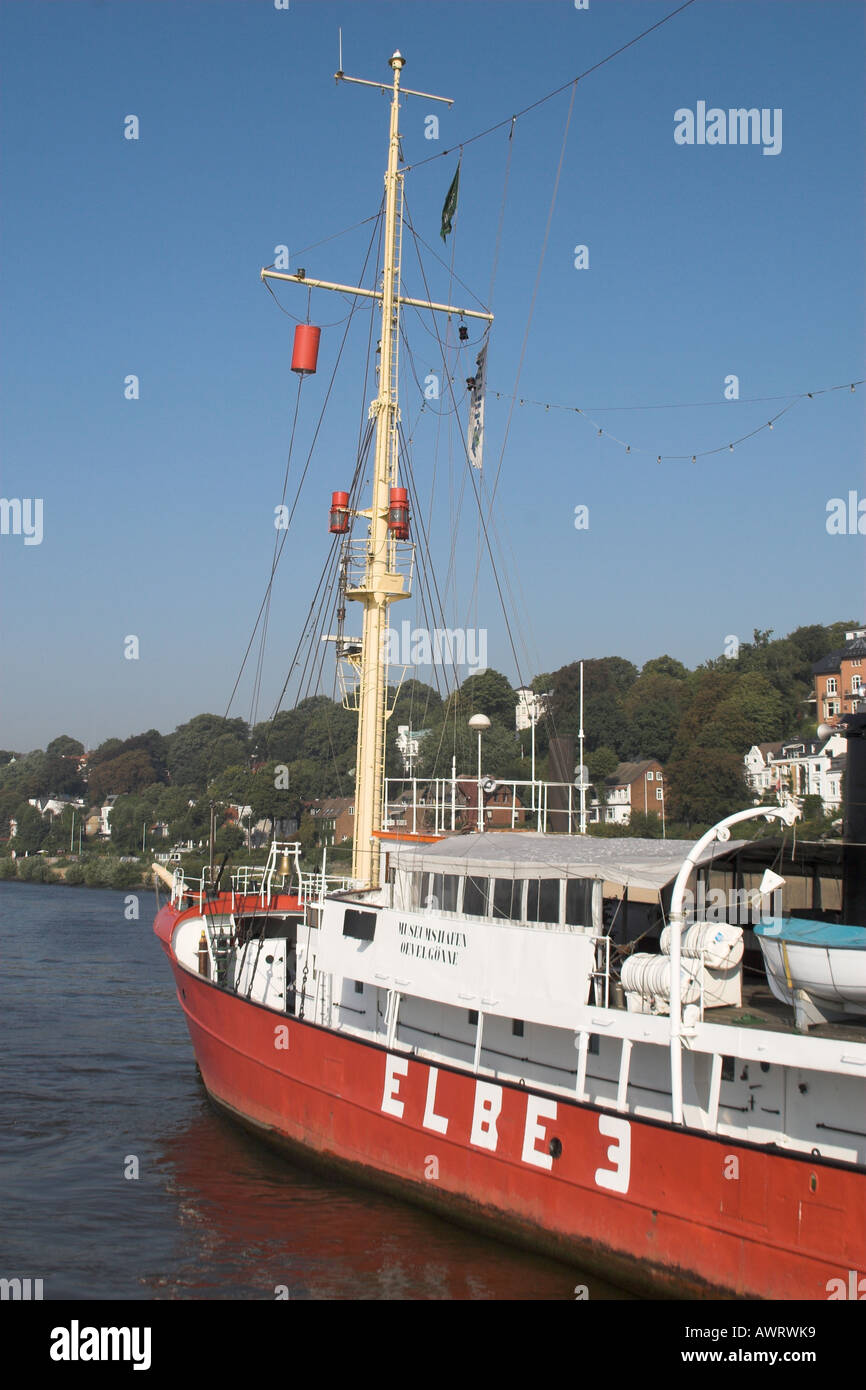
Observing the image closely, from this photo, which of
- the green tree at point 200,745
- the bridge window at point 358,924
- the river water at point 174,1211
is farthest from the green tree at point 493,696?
the bridge window at point 358,924

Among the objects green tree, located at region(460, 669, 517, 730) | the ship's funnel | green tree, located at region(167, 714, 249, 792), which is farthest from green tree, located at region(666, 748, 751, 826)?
green tree, located at region(167, 714, 249, 792)

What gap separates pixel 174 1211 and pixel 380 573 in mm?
12026

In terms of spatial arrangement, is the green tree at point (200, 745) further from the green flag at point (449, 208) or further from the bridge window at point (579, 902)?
the bridge window at point (579, 902)

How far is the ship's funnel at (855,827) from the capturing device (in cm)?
1238

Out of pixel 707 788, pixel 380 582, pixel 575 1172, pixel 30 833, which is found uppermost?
pixel 380 582

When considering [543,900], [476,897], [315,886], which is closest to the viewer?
[543,900]

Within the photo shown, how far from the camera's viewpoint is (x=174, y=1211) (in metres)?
16.0

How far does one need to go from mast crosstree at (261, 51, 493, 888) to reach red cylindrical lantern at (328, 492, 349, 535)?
0.39 meters

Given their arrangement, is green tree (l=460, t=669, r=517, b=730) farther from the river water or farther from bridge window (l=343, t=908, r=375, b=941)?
bridge window (l=343, t=908, r=375, b=941)

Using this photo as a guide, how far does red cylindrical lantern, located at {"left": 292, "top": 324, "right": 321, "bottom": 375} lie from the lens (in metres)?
21.7

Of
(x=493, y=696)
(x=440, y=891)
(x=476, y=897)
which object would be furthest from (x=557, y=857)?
(x=493, y=696)

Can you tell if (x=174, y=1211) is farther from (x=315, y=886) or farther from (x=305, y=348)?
(x=305, y=348)
